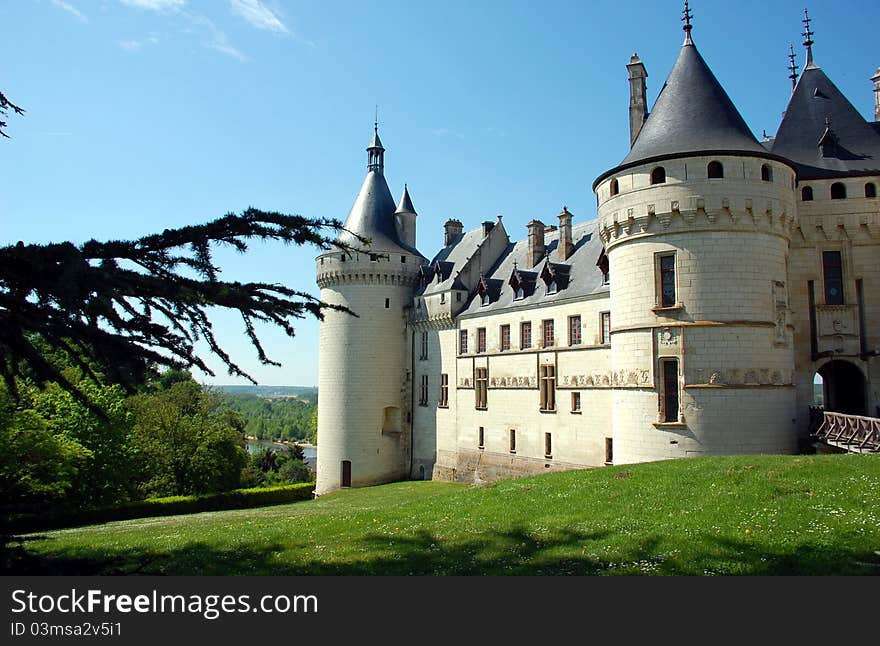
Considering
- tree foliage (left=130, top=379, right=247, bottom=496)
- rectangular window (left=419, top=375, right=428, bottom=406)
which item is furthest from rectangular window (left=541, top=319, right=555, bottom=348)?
tree foliage (left=130, top=379, right=247, bottom=496)

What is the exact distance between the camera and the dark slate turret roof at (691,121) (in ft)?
73.9

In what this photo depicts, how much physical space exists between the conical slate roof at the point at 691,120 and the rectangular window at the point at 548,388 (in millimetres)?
12124

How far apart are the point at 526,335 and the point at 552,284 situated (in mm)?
3251

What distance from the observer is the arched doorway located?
81.0 ft

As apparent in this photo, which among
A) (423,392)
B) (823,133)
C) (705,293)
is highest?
(823,133)

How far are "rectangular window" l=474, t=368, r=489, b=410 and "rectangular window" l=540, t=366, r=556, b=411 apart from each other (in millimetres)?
4843

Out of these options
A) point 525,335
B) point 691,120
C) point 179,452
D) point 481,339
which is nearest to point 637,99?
point 691,120

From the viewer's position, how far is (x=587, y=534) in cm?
1201

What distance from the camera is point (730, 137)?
2270 cm

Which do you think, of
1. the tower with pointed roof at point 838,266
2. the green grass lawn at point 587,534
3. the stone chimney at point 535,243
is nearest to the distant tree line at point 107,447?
the green grass lawn at point 587,534

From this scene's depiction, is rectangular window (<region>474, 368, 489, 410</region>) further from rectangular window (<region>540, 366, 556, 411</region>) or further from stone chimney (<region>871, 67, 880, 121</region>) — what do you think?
stone chimney (<region>871, 67, 880, 121</region>)

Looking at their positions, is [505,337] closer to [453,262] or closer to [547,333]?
[547,333]

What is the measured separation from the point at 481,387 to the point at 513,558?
26.8 meters

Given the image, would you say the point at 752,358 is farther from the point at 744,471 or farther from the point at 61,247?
the point at 61,247
